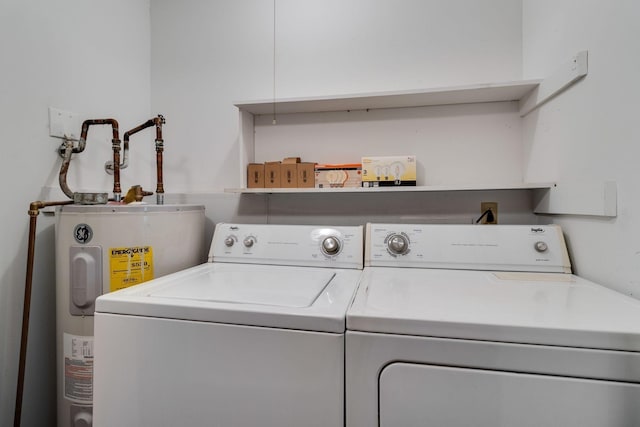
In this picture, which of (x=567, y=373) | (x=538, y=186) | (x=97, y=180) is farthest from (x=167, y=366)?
(x=538, y=186)

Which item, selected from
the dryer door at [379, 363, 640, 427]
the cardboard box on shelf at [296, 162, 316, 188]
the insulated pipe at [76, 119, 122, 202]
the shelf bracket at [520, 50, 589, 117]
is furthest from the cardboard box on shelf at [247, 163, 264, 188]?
the shelf bracket at [520, 50, 589, 117]

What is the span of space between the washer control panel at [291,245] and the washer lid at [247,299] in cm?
15

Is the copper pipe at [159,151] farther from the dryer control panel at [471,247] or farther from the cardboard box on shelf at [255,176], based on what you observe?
the dryer control panel at [471,247]

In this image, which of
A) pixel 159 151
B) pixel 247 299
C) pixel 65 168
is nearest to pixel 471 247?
pixel 247 299

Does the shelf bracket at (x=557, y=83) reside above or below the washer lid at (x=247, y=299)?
above

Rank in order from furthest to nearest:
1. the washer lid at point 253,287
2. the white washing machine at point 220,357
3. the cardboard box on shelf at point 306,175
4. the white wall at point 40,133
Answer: the cardboard box on shelf at point 306,175
the white wall at point 40,133
the washer lid at point 253,287
the white washing machine at point 220,357

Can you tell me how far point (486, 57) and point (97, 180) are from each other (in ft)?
6.07

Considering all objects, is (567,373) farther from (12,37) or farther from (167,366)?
(12,37)

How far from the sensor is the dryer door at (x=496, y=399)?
59 centimetres

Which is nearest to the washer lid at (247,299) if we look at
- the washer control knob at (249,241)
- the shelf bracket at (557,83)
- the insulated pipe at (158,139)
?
the washer control knob at (249,241)

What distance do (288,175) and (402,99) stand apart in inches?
23.9

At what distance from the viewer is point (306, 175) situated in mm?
1440

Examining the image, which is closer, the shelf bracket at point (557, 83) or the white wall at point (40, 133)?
the shelf bracket at point (557, 83)

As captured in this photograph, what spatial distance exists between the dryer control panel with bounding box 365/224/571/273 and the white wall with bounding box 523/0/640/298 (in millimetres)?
75
